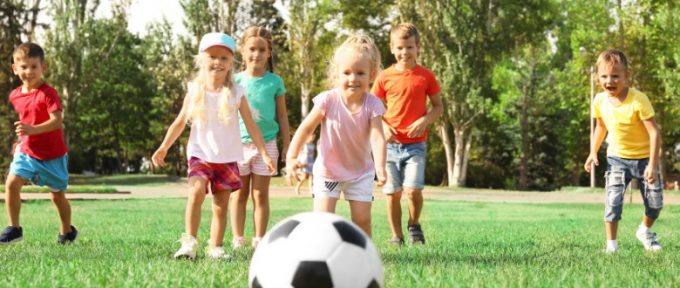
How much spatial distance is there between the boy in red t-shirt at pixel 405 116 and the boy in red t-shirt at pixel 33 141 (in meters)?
3.36

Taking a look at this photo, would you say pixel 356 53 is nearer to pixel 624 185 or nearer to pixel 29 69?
pixel 624 185

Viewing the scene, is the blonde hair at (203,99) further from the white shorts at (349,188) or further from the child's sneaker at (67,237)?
the child's sneaker at (67,237)

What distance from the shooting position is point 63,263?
18.9ft

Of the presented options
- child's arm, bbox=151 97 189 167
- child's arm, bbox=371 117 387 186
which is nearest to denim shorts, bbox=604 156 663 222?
child's arm, bbox=371 117 387 186

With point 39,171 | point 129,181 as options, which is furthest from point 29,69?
point 129,181

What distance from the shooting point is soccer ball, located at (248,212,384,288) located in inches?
159

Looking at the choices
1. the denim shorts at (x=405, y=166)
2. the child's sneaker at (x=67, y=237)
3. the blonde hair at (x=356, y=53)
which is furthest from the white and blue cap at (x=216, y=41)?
the child's sneaker at (x=67, y=237)

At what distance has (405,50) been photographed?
329 inches

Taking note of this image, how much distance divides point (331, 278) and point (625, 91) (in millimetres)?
5042

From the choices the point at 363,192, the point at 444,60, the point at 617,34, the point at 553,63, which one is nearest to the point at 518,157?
the point at 553,63

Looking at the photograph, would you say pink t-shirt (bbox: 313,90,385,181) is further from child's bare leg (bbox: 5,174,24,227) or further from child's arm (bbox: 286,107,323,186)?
child's bare leg (bbox: 5,174,24,227)

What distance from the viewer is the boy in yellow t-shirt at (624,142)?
305 inches

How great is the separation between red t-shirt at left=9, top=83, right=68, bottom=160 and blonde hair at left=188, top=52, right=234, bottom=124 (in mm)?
2268

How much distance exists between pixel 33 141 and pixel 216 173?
2.72 metres
